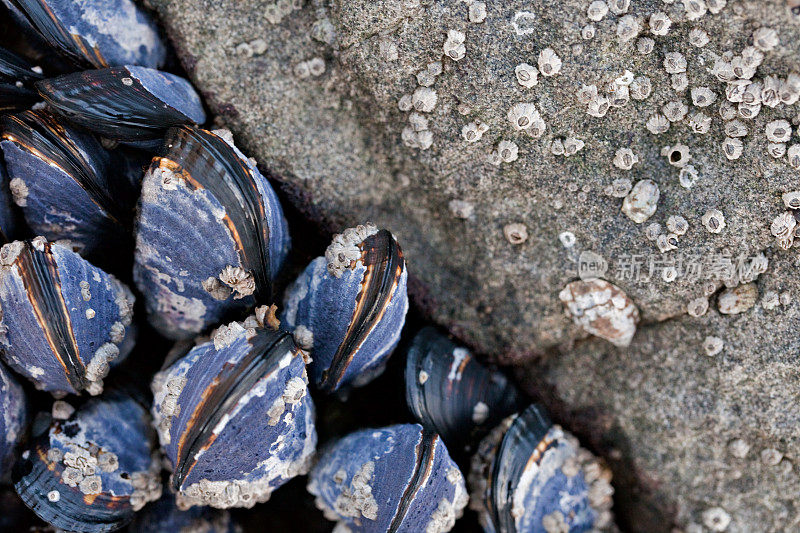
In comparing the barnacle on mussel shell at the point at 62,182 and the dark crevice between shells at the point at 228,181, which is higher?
the barnacle on mussel shell at the point at 62,182

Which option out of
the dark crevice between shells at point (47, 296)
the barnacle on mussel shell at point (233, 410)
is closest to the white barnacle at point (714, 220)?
the barnacle on mussel shell at point (233, 410)

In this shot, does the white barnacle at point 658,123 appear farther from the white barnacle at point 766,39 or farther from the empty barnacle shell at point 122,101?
the empty barnacle shell at point 122,101

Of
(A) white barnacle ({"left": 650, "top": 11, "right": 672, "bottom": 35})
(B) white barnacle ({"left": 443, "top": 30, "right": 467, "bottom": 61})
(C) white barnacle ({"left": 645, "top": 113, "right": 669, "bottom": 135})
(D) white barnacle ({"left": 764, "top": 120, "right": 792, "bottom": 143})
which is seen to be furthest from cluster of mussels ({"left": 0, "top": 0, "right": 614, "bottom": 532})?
(D) white barnacle ({"left": 764, "top": 120, "right": 792, "bottom": 143})

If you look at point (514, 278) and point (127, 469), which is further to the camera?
point (514, 278)

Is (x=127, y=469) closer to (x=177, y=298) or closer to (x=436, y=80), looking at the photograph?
(x=177, y=298)

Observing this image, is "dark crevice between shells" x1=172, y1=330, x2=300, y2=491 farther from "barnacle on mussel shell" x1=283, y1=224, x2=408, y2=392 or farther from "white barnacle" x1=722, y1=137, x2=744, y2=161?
"white barnacle" x1=722, y1=137, x2=744, y2=161

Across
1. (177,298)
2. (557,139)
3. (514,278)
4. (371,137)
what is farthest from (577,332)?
(177,298)

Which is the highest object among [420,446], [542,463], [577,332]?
[420,446]
